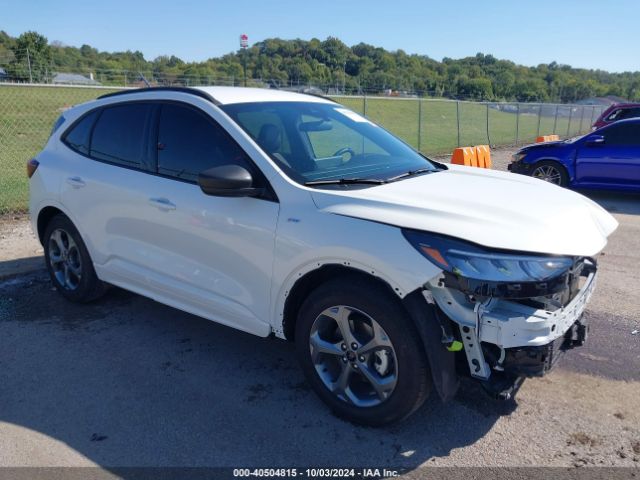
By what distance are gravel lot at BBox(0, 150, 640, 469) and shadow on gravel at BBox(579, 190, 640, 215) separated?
5.63m

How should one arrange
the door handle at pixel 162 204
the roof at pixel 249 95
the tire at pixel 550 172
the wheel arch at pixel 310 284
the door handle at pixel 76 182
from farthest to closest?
the tire at pixel 550 172 → the door handle at pixel 76 182 → the roof at pixel 249 95 → the door handle at pixel 162 204 → the wheel arch at pixel 310 284

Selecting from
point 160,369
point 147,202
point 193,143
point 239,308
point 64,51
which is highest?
point 64,51

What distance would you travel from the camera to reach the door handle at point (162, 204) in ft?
12.6

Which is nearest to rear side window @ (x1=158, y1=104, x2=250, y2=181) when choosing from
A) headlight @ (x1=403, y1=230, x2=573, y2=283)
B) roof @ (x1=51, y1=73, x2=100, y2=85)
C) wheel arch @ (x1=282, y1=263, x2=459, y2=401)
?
wheel arch @ (x1=282, y1=263, x2=459, y2=401)

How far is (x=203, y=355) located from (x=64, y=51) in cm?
5099

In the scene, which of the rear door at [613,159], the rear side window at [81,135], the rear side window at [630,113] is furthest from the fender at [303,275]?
the rear side window at [630,113]

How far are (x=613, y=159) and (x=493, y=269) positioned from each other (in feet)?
29.0

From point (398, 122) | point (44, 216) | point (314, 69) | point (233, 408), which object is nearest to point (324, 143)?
point (233, 408)

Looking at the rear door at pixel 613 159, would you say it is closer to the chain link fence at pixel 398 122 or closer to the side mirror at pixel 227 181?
the chain link fence at pixel 398 122

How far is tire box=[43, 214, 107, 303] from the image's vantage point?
15.8 feet

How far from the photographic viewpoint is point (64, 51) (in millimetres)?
47469

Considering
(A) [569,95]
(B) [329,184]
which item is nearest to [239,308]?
(B) [329,184]

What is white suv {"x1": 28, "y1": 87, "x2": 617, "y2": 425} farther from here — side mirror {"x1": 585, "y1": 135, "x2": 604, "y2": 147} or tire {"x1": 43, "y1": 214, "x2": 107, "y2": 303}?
side mirror {"x1": 585, "y1": 135, "x2": 604, "y2": 147}

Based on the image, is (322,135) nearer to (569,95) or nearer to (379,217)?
(379,217)
